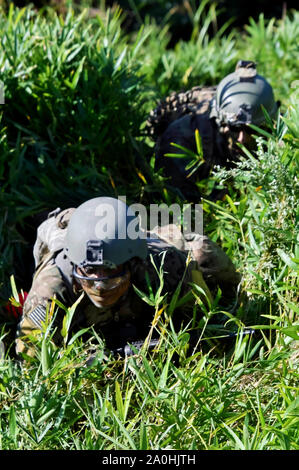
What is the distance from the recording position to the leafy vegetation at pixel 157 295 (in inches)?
103

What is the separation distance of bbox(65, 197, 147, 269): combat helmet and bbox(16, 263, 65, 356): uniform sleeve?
0.51ft

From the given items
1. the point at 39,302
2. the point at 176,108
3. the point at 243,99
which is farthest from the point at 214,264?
the point at 176,108

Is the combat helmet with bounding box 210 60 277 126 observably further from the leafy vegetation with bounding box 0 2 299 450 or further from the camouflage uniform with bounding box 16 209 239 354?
the camouflage uniform with bounding box 16 209 239 354

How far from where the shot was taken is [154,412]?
270 centimetres

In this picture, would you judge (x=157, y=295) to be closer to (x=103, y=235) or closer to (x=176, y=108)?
(x=103, y=235)

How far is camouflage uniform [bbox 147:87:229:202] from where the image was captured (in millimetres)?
4469

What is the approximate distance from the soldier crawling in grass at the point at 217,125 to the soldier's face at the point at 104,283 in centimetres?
127

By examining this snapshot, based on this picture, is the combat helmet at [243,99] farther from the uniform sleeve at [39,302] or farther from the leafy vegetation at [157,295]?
the uniform sleeve at [39,302]

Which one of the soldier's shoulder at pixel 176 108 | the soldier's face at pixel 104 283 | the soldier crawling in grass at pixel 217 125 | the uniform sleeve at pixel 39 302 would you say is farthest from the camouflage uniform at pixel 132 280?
the soldier's shoulder at pixel 176 108

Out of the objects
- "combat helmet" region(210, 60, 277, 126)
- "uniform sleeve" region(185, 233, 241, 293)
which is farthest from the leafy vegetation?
"combat helmet" region(210, 60, 277, 126)

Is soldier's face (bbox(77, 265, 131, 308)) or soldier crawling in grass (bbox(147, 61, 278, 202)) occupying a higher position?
soldier crawling in grass (bbox(147, 61, 278, 202))

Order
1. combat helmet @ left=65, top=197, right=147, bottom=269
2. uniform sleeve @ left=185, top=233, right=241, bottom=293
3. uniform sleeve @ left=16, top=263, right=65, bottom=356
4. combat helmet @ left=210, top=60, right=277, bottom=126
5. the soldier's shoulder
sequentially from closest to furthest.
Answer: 1. combat helmet @ left=65, top=197, right=147, bottom=269
2. uniform sleeve @ left=16, top=263, right=65, bottom=356
3. uniform sleeve @ left=185, top=233, right=241, bottom=293
4. combat helmet @ left=210, top=60, right=277, bottom=126
5. the soldier's shoulder

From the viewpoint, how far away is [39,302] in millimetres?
3111
